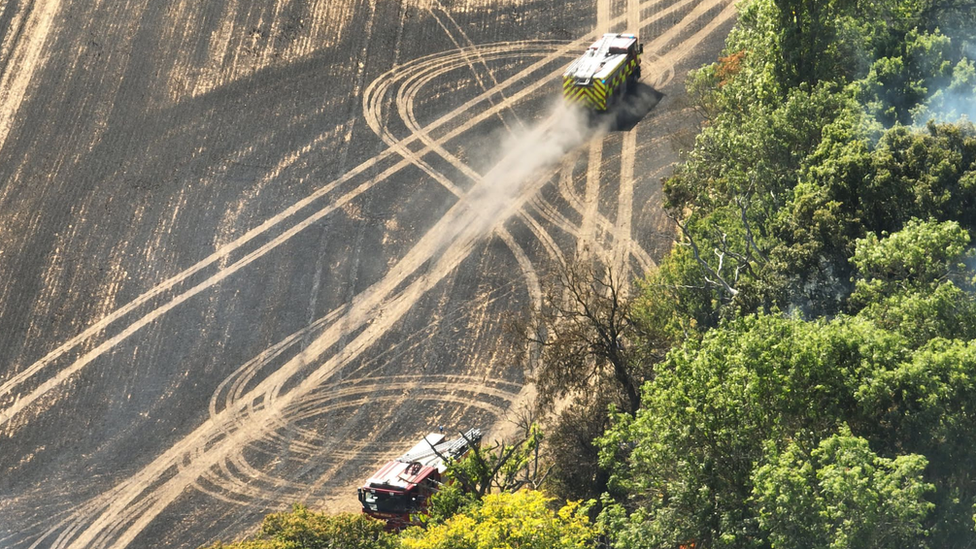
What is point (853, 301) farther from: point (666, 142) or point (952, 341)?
point (666, 142)

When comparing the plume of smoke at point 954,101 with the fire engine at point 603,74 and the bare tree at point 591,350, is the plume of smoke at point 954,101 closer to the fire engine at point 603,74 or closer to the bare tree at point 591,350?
the bare tree at point 591,350

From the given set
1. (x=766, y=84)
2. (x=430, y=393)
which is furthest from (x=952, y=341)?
(x=430, y=393)

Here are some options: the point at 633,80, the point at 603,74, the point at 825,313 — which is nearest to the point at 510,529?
the point at 825,313

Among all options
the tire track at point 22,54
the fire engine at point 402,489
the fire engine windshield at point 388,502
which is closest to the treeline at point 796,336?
the fire engine at point 402,489

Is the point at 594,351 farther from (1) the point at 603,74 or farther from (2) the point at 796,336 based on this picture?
(1) the point at 603,74

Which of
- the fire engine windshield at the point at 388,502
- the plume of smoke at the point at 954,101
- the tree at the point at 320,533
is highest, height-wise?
the plume of smoke at the point at 954,101

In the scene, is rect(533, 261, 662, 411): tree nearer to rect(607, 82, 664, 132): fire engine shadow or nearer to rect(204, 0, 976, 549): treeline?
rect(204, 0, 976, 549): treeline
